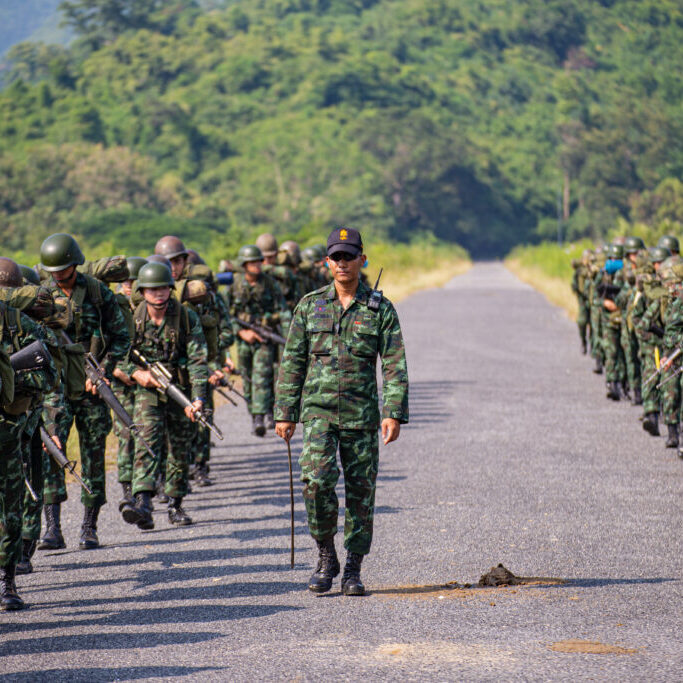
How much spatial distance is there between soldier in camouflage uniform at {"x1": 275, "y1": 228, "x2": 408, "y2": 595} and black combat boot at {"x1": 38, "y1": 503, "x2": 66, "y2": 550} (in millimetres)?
2427

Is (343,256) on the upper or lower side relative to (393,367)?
upper

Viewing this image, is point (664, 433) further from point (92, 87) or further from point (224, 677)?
point (92, 87)

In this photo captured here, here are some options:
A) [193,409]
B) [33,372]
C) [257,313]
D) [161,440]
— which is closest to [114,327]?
[193,409]

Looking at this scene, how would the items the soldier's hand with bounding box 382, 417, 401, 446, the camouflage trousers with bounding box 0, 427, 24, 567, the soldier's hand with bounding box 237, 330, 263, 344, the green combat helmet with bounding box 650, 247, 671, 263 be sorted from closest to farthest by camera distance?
the camouflage trousers with bounding box 0, 427, 24, 567, the soldier's hand with bounding box 382, 417, 401, 446, the soldier's hand with bounding box 237, 330, 263, 344, the green combat helmet with bounding box 650, 247, 671, 263

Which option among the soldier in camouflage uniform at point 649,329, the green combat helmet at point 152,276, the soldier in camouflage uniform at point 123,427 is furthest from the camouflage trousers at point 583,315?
the green combat helmet at point 152,276

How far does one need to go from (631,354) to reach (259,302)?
4577 millimetres

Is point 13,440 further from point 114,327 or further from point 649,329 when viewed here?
point 649,329

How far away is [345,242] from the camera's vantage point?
23.0 ft

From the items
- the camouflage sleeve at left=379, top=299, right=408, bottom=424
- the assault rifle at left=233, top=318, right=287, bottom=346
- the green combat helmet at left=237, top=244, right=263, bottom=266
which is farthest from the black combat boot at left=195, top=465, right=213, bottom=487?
the camouflage sleeve at left=379, top=299, right=408, bottom=424

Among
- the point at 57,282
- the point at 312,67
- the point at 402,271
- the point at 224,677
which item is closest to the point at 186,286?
the point at 57,282

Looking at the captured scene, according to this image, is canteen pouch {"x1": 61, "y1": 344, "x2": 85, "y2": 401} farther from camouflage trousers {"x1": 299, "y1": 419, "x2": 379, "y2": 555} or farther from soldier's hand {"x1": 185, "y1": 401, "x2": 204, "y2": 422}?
camouflage trousers {"x1": 299, "y1": 419, "x2": 379, "y2": 555}

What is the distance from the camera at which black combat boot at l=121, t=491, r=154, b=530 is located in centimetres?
882

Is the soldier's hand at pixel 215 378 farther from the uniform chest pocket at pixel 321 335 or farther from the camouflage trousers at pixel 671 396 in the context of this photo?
the camouflage trousers at pixel 671 396

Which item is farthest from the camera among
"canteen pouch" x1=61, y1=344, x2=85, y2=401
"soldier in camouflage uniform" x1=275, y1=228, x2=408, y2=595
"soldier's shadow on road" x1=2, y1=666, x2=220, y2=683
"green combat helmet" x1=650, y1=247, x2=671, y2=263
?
"green combat helmet" x1=650, y1=247, x2=671, y2=263
